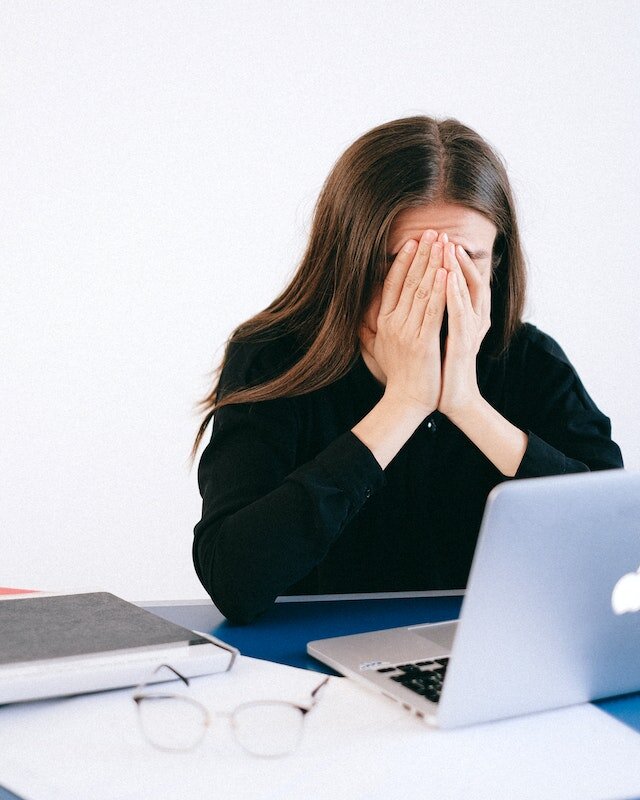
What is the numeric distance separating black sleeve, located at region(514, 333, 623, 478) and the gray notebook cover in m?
0.70

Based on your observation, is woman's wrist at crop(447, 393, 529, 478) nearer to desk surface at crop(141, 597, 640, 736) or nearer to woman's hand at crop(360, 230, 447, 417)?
woman's hand at crop(360, 230, 447, 417)

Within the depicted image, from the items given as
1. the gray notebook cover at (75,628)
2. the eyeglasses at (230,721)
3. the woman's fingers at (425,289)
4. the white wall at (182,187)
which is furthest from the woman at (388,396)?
the white wall at (182,187)

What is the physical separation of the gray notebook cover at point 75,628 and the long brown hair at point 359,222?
41 centimetres

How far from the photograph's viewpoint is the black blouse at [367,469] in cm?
113

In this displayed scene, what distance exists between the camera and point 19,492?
3.01 metres

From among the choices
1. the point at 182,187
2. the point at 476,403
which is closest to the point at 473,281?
the point at 476,403

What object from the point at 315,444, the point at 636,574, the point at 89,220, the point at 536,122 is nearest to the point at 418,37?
the point at 536,122

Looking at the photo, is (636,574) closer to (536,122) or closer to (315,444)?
(315,444)

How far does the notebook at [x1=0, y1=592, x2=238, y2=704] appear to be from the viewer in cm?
78

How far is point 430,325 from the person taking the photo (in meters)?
1.30

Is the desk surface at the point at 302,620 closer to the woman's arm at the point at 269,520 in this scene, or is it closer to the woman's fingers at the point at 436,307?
the woman's arm at the point at 269,520

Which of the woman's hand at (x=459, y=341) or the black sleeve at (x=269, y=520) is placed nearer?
the black sleeve at (x=269, y=520)

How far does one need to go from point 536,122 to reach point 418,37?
0.49 metres

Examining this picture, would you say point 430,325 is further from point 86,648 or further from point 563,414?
point 86,648
